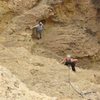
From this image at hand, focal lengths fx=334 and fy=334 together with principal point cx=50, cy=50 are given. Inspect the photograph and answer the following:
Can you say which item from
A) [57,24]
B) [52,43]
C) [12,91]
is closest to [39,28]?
[52,43]

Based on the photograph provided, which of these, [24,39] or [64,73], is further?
[24,39]

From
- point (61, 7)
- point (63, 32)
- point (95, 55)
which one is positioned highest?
point (61, 7)

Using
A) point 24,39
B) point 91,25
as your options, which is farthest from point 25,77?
point 91,25

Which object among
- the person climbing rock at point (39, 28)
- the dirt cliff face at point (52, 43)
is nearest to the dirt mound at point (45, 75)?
the dirt cliff face at point (52, 43)

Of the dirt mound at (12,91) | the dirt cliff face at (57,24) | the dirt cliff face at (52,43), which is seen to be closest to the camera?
the dirt mound at (12,91)

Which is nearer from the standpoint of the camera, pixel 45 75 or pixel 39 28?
pixel 45 75

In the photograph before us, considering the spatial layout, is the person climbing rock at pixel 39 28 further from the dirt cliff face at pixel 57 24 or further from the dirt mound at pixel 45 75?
the dirt mound at pixel 45 75

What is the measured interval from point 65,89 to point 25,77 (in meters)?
2.04

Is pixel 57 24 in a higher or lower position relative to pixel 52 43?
higher

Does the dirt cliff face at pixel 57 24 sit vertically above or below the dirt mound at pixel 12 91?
below

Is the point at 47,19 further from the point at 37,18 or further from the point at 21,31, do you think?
the point at 21,31

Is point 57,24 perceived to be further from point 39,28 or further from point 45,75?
point 45,75

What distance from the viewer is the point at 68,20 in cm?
2519

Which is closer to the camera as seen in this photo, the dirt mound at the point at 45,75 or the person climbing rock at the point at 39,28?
the dirt mound at the point at 45,75
